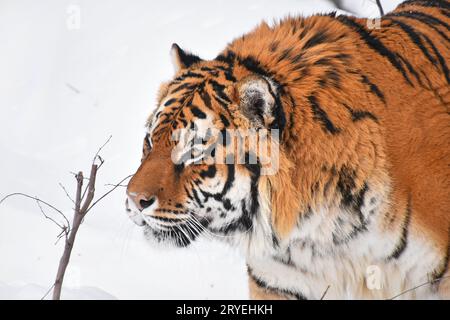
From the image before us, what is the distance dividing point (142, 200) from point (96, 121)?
8.29 ft

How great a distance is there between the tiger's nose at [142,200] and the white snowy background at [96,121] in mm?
1105

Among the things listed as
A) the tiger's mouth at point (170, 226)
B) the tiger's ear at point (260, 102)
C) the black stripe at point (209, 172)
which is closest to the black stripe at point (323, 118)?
the tiger's ear at point (260, 102)

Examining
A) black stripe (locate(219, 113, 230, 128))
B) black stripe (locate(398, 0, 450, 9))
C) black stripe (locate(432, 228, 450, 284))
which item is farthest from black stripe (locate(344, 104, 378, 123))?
black stripe (locate(398, 0, 450, 9))

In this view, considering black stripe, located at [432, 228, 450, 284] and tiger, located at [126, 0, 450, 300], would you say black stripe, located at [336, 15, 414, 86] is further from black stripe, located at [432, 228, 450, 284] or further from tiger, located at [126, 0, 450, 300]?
black stripe, located at [432, 228, 450, 284]

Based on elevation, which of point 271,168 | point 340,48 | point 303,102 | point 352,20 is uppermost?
Answer: point 352,20

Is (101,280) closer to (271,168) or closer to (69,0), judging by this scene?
(271,168)

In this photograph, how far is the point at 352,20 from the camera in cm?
243

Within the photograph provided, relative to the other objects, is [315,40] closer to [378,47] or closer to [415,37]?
[378,47]

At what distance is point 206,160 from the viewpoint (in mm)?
2186

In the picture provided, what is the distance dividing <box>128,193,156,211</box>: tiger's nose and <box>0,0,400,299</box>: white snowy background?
1.10 m
